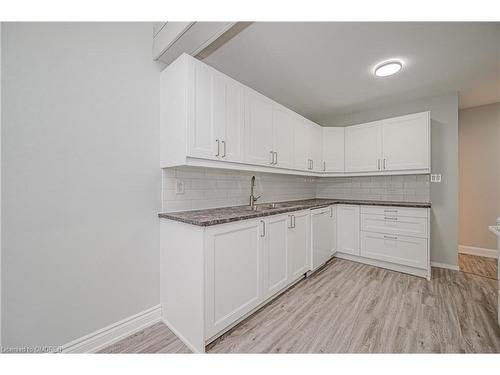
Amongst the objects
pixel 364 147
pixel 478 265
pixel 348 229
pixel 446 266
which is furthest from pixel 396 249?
pixel 364 147

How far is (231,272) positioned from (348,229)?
7.57ft

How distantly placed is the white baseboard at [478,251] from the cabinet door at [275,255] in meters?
3.63

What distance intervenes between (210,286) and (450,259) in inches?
135

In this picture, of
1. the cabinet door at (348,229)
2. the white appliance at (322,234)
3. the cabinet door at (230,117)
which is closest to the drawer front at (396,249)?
the cabinet door at (348,229)

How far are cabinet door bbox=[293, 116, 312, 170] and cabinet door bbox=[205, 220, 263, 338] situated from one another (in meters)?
1.44

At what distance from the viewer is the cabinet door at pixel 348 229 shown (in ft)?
10.3

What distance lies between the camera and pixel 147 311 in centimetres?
174

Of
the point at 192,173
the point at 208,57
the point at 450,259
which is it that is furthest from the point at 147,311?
the point at 450,259

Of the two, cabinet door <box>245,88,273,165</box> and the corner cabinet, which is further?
cabinet door <box>245,88,273,165</box>

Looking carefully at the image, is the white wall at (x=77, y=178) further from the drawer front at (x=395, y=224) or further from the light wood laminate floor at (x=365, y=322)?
the drawer front at (x=395, y=224)

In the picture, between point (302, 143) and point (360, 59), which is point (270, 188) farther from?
point (360, 59)

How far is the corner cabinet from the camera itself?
5.38 ft

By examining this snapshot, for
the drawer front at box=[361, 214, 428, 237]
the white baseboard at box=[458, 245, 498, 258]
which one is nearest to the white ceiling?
the drawer front at box=[361, 214, 428, 237]

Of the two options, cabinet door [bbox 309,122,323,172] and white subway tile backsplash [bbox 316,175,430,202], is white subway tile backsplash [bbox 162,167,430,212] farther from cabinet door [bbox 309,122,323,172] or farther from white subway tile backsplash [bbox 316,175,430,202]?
cabinet door [bbox 309,122,323,172]
